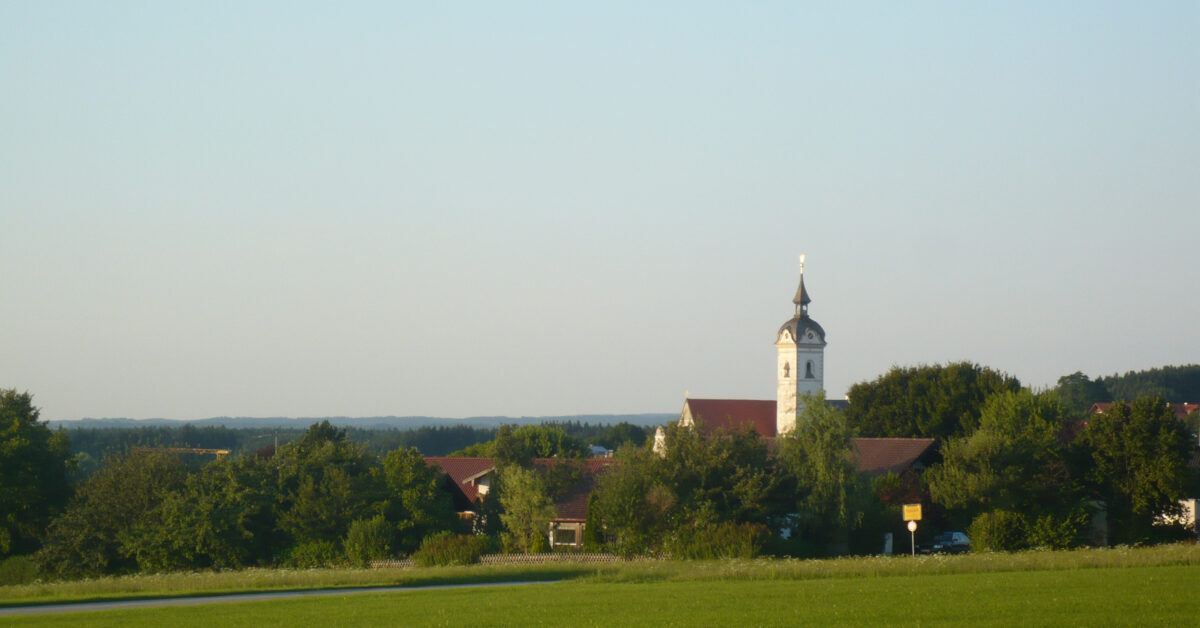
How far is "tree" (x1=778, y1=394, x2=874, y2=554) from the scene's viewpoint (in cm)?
4553

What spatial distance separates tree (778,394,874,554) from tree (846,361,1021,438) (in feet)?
106

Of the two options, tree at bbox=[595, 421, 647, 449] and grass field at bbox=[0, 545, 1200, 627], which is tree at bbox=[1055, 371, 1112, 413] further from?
grass field at bbox=[0, 545, 1200, 627]

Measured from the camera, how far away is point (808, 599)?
2412cm

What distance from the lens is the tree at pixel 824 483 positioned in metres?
45.5

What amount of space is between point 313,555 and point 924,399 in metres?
47.7

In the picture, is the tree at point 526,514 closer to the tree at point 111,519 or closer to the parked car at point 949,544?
the tree at point 111,519

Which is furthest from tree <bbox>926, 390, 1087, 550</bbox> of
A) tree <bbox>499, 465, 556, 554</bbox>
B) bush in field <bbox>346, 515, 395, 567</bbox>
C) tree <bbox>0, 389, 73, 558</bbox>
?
tree <bbox>0, 389, 73, 558</bbox>

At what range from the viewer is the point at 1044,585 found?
2522 cm

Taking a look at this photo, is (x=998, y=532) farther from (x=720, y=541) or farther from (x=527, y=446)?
(x=527, y=446)

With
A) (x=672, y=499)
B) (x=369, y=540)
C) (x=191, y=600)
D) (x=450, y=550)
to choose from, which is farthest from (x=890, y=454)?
(x=191, y=600)

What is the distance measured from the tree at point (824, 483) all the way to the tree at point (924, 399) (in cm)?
3220

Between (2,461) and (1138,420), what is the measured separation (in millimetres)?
46072

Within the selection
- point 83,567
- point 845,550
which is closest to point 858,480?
point 845,550

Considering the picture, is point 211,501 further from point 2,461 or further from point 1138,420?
point 1138,420
